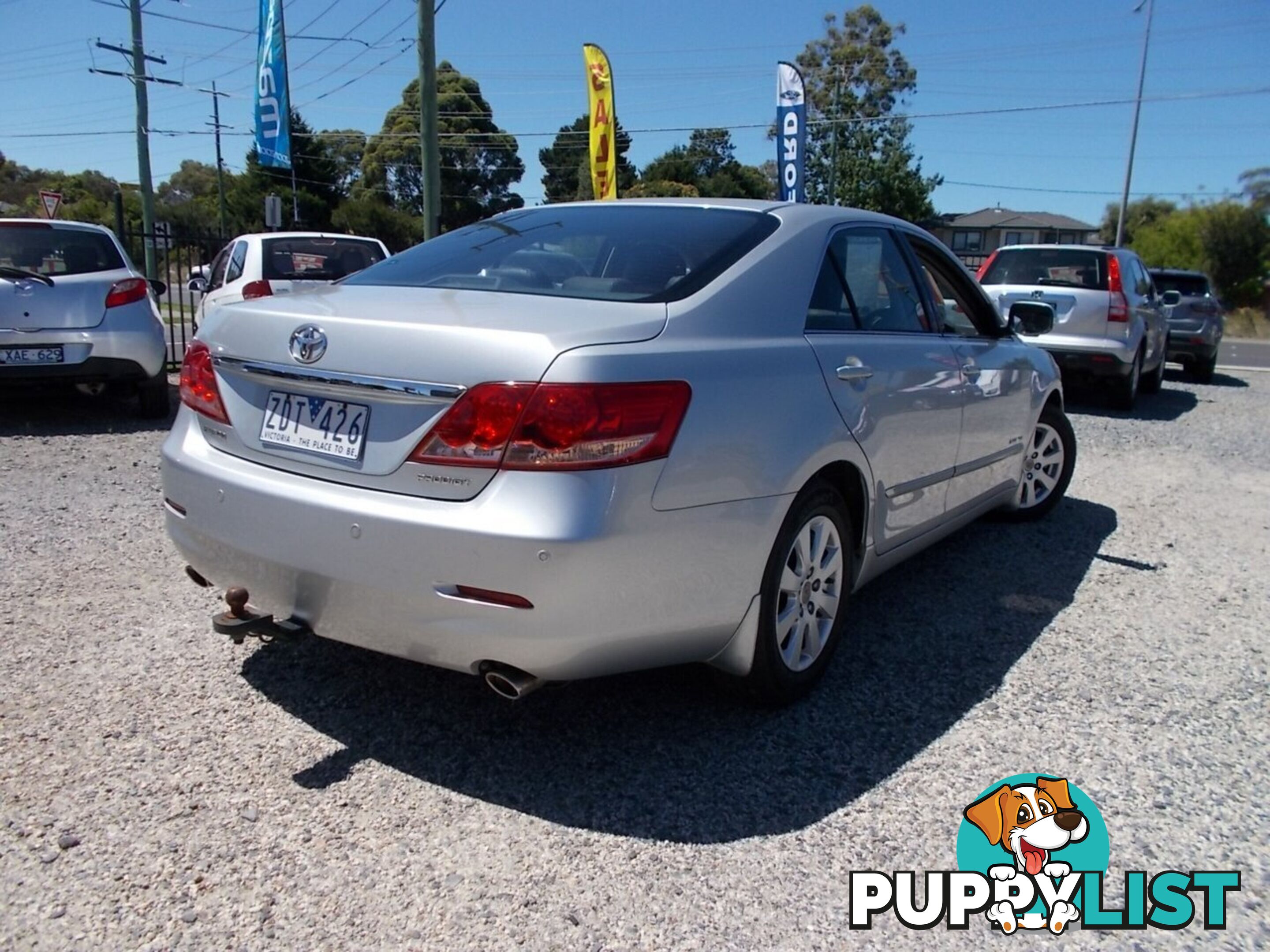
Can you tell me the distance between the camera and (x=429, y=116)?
1249cm

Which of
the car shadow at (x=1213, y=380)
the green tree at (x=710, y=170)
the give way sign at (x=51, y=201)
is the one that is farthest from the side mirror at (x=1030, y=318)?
the green tree at (x=710, y=170)

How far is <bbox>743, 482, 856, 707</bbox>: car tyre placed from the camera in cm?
288

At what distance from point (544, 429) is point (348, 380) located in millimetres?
570

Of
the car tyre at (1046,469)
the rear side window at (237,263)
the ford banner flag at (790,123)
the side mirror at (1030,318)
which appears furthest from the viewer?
the ford banner flag at (790,123)

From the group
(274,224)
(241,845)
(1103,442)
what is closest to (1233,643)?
(241,845)

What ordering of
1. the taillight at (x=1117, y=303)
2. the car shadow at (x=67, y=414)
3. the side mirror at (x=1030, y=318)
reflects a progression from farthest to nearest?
the taillight at (x=1117, y=303) → the car shadow at (x=67, y=414) → the side mirror at (x=1030, y=318)

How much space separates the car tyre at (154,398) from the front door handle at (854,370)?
639cm

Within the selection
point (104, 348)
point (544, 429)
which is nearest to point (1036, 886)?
point (544, 429)

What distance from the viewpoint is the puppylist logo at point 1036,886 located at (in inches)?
89.4

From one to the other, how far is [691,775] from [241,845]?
3.82 feet

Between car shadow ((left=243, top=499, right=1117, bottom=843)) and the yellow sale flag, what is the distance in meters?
14.3

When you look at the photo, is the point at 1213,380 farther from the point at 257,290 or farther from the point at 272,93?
the point at 272,93

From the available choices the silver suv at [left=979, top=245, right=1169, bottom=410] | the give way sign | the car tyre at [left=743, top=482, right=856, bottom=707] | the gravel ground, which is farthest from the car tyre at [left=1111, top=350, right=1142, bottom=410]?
the give way sign

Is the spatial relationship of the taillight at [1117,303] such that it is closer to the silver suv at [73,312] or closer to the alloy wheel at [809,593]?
the alloy wheel at [809,593]
